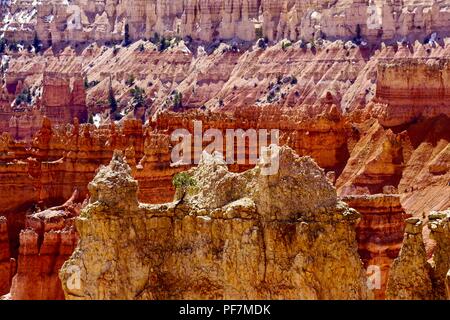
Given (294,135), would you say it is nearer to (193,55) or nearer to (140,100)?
(140,100)

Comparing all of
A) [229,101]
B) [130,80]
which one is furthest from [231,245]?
[130,80]

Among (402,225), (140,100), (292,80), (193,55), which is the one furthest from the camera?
(193,55)

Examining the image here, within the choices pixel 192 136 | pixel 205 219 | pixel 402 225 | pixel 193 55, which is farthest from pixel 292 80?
pixel 205 219

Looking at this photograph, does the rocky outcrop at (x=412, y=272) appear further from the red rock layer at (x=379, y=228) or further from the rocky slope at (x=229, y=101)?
the red rock layer at (x=379, y=228)
